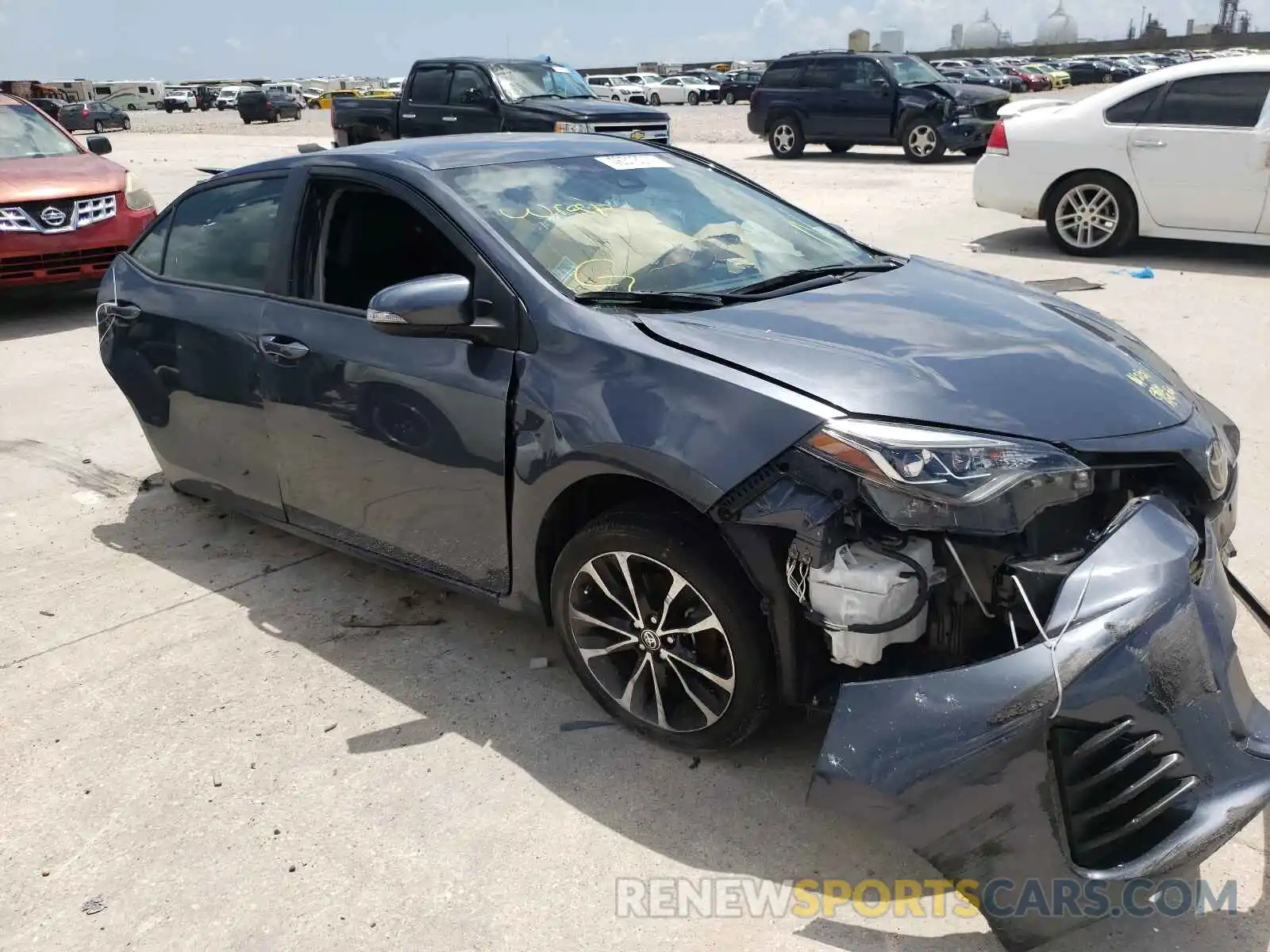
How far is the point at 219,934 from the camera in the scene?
A: 8.45 feet

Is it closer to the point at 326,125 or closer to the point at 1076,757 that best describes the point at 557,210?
the point at 1076,757

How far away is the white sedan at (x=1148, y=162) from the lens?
28.7ft

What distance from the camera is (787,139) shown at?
780 inches

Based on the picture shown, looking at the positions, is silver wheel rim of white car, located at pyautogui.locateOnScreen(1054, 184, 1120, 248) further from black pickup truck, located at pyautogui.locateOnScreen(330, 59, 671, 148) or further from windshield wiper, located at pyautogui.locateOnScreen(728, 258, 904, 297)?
windshield wiper, located at pyautogui.locateOnScreen(728, 258, 904, 297)

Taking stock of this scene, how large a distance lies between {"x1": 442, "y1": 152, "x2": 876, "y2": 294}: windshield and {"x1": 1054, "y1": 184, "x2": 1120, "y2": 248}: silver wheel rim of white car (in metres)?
6.36

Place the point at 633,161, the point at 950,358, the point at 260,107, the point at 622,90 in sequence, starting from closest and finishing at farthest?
the point at 950,358 < the point at 633,161 < the point at 260,107 < the point at 622,90

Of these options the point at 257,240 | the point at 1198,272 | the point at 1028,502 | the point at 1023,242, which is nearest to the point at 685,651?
the point at 1028,502

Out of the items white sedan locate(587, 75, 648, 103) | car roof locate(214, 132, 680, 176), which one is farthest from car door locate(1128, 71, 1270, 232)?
white sedan locate(587, 75, 648, 103)

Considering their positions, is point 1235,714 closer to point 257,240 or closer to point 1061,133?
point 257,240

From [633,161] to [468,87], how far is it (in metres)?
12.2

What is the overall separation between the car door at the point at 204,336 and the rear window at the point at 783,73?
655 inches

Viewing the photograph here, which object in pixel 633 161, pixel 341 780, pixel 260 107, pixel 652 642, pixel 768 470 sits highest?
pixel 260 107

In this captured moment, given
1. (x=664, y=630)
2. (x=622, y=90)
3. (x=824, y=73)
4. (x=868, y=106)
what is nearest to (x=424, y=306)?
(x=664, y=630)

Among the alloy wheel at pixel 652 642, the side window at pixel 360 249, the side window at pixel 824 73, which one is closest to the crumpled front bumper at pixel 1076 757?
the alloy wheel at pixel 652 642
